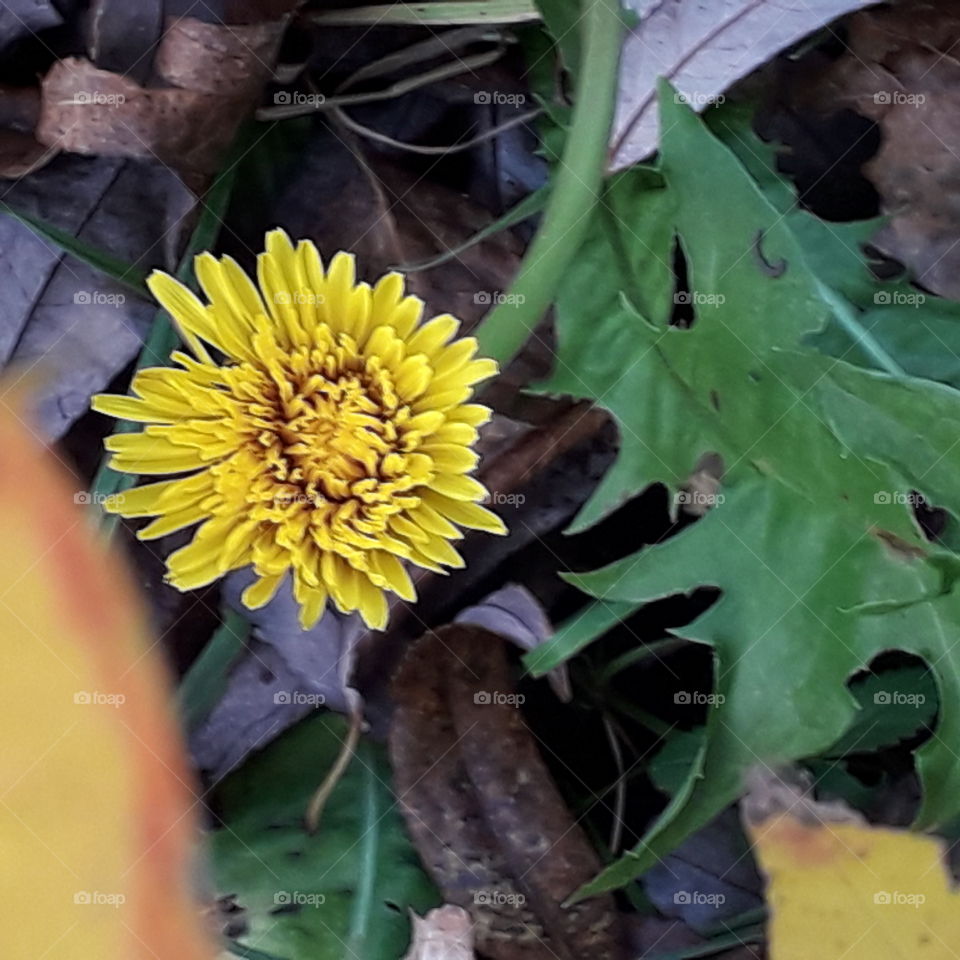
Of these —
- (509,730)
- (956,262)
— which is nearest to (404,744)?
(509,730)

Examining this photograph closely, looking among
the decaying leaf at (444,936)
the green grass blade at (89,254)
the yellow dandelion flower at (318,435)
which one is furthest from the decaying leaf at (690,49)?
the decaying leaf at (444,936)

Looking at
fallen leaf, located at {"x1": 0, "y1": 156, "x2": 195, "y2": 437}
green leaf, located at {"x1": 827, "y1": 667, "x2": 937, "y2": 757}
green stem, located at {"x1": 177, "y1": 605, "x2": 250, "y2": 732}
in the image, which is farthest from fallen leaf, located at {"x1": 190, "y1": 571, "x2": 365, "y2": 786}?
green leaf, located at {"x1": 827, "y1": 667, "x2": 937, "y2": 757}

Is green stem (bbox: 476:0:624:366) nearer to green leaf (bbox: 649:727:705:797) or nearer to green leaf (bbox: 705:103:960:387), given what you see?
green leaf (bbox: 705:103:960:387)

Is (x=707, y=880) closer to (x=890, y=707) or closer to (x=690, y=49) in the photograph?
(x=890, y=707)

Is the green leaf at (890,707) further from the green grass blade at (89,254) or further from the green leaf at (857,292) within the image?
the green grass blade at (89,254)

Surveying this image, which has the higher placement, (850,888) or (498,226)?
(498,226)

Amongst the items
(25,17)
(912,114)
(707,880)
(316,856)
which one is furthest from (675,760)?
(25,17)

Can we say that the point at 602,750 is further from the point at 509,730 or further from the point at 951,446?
the point at 951,446
